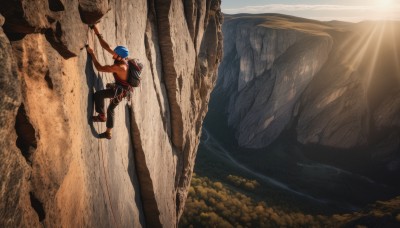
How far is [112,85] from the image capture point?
8.41m

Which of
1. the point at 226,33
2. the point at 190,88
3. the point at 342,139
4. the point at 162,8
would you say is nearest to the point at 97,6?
the point at 162,8

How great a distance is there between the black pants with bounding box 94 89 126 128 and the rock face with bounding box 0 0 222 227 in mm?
280

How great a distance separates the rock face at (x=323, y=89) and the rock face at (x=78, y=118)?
163 feet

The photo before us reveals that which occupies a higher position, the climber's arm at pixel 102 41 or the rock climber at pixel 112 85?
the climber's arm at pixel 102 41

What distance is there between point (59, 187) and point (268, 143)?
198 ft

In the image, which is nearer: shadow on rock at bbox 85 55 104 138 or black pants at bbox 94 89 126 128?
shadow on rock at bbox 85 55 104 138

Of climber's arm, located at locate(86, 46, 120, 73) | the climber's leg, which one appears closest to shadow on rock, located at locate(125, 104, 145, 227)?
the climber's leg

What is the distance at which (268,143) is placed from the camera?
6306cm

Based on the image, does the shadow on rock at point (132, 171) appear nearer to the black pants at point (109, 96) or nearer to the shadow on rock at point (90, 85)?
the black pants at point (109, 96)

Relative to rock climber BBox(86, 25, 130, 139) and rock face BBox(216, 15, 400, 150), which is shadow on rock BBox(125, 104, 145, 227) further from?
rock face BBox(216, 15, 400, 150)

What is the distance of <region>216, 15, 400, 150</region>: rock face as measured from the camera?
193ft

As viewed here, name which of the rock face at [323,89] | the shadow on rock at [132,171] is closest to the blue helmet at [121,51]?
the shadow on rock at [132,171]

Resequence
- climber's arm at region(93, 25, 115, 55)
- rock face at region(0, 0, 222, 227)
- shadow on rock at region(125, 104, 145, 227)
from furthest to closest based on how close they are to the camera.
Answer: shadow on rock at region(125, 104, 145, 227) → climber's arm at region(93, 25, 115, 55) → rock face at region(0, 0, 222, 227)

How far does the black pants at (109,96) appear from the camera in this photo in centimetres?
811
